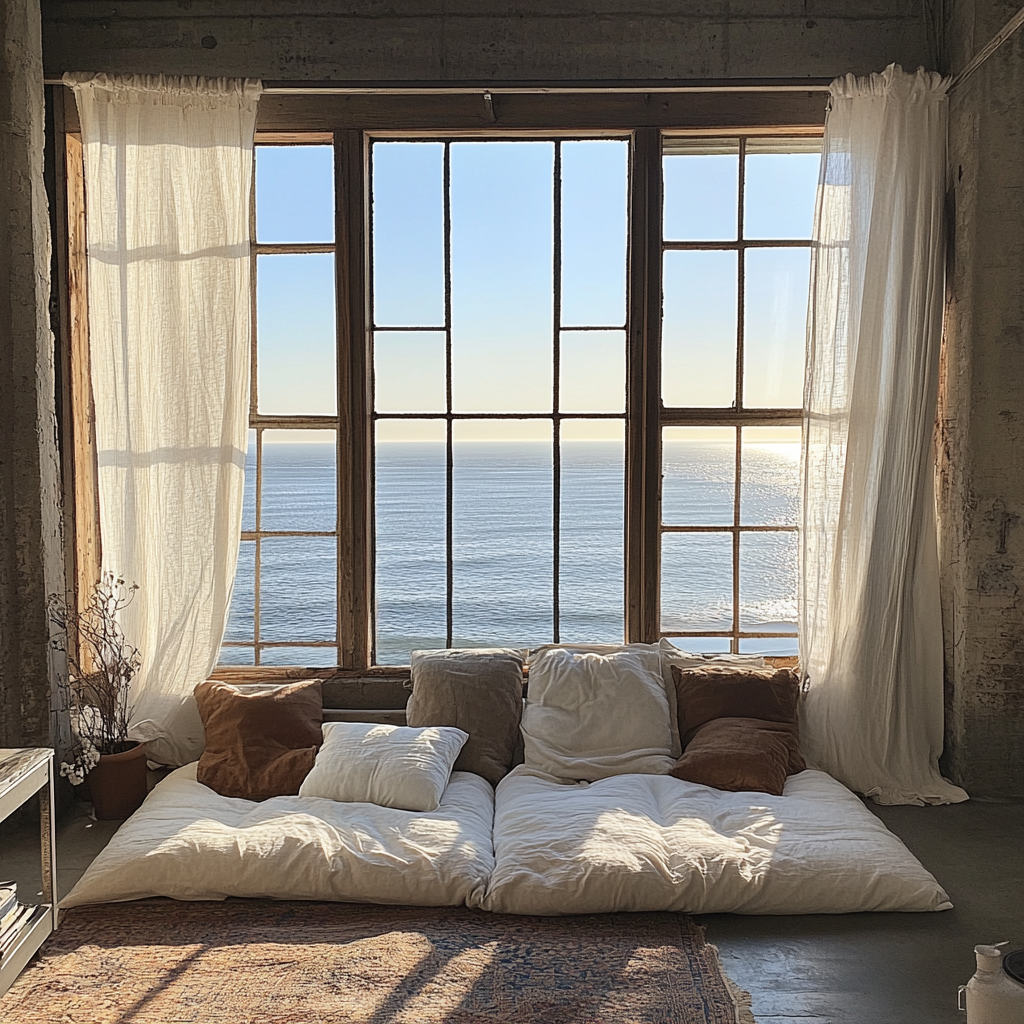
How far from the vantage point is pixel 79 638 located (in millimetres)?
4949

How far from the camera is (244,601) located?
16.9 ft

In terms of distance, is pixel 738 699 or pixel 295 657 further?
pixel 295 657

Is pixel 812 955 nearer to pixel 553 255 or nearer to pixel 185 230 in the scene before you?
pixel 553 255

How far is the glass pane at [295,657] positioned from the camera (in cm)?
514

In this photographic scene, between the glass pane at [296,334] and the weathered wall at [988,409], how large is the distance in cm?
304

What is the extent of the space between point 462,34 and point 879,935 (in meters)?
4.24

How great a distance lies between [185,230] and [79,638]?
2049 millimetres

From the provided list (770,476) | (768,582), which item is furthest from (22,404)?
(768,582)

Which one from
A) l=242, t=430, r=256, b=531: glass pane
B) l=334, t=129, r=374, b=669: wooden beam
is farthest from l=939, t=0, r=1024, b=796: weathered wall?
l=242, t=430, r=256, b=531: glass pane

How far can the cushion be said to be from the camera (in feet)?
14.8

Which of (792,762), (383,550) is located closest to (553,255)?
(383,550)

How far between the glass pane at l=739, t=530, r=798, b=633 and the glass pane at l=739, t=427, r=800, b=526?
0.10 m

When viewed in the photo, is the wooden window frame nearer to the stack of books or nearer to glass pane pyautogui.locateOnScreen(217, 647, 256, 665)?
glass pane pyautogui.locateOnScreen(217, 647, 256, 665)

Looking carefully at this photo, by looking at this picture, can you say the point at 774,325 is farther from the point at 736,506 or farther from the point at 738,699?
the point at 738,699
